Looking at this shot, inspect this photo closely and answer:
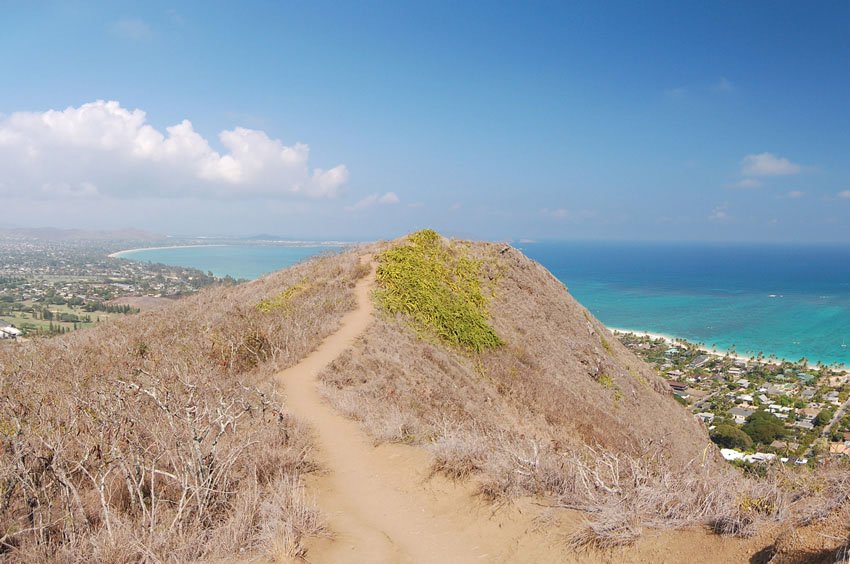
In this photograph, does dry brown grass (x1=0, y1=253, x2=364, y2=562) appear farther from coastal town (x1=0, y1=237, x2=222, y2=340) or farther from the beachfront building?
coastal town (x1=0, y1=237, x2=222, y2=340)

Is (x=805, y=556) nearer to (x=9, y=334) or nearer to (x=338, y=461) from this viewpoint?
(x=338, y=461)

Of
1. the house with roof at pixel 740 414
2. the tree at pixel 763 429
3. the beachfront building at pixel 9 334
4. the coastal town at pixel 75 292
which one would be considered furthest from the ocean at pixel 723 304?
the tree at pixel 763 429

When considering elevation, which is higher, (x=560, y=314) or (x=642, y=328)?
(x=560, y=314)

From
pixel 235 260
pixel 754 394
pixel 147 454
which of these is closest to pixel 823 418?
pixel 754 394

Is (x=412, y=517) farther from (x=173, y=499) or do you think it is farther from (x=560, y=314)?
(x=560, y=314)

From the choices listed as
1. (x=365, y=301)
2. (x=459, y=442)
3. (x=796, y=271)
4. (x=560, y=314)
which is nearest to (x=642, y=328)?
(x=560, y=314)
